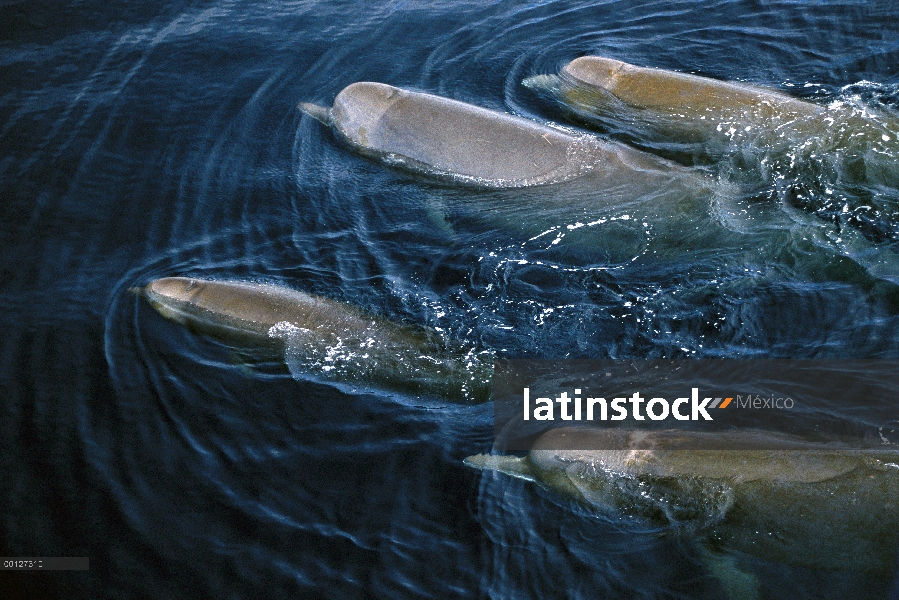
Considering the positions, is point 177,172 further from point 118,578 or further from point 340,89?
point 118,578

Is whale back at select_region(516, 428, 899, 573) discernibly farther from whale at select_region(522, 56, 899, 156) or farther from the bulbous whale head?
the bulbous whale head

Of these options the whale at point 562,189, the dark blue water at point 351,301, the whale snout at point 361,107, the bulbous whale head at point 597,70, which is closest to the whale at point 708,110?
the bulbous whale head at point 597,70

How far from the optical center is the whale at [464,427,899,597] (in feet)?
17.1

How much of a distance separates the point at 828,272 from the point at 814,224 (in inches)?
26.2

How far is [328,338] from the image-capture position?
23.7ft

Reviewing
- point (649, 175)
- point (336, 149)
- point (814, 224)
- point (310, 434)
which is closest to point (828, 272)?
point (814, 224)

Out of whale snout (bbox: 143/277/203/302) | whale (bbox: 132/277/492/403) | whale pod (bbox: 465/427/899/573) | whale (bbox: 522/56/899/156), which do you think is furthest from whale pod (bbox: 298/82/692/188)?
whale pod (bbox: 465/427/899/573)

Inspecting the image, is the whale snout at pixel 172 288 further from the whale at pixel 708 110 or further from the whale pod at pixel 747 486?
the whale at pixel 708 110

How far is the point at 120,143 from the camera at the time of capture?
10.9 meters

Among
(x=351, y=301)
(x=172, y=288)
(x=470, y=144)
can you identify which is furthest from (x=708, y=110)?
(x=172, y=288)

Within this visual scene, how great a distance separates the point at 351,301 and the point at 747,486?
12.0ft

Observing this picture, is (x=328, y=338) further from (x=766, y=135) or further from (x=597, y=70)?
(x=597, y=70)

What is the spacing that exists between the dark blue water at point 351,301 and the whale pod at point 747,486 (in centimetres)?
14

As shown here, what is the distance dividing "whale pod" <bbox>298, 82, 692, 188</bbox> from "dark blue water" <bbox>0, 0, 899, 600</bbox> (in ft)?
0.78
